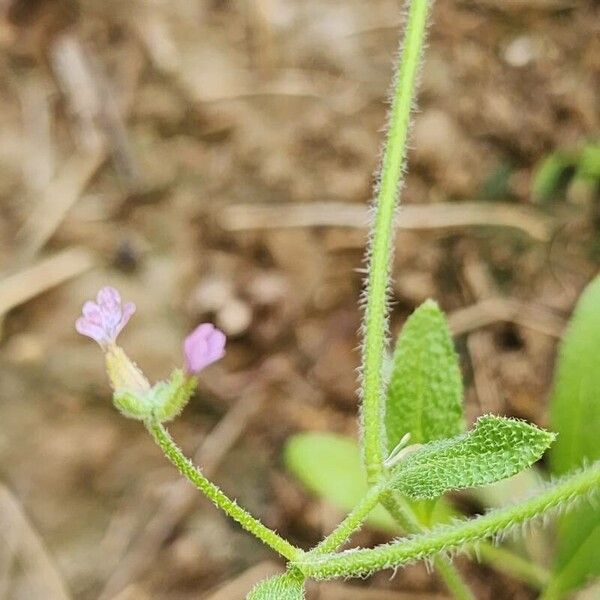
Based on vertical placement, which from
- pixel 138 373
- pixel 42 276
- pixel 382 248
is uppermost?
pixel 42 276

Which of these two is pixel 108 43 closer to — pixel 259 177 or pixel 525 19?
pixel 259 177

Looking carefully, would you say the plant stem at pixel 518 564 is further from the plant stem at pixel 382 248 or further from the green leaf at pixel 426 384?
the plant stem at pixel 382 248

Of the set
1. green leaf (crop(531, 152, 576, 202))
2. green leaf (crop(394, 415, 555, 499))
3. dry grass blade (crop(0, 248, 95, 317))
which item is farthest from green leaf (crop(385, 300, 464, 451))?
dry grass blade (crop(0, 248, 95, 317))

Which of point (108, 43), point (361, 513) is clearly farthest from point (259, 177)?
point (361, 513)

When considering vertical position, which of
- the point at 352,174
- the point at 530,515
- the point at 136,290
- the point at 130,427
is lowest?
the point at 530,515

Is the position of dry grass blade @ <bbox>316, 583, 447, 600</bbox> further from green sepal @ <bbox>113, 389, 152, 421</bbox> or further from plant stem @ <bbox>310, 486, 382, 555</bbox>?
green sepal @ <bbox>113, 389, 152, 421</bbox>

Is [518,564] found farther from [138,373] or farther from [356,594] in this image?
[138,373]

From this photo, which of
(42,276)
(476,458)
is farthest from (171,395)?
(42,276)
